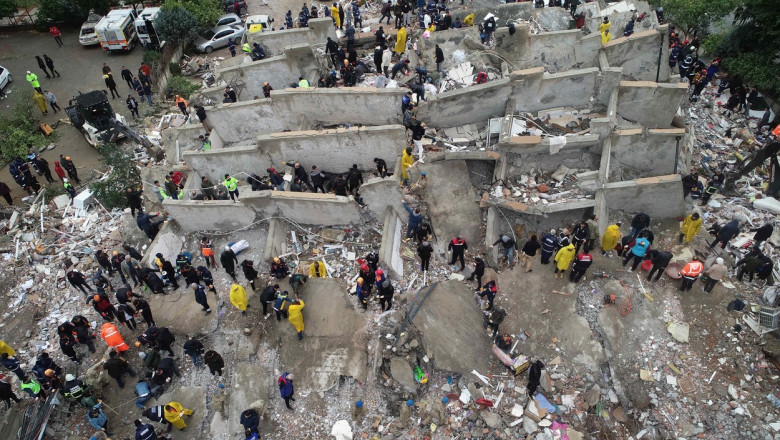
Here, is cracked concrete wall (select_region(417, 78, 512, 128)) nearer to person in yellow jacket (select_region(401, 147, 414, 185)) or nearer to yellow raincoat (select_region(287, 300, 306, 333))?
person in yellow jacket (select_region(401, 147, 414, 185))

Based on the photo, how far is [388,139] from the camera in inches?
578

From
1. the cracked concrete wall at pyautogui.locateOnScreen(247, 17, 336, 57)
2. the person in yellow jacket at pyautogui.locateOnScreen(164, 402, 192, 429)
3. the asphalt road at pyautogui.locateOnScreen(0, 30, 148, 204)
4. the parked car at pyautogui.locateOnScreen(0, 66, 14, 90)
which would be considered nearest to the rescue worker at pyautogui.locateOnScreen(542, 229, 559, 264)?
the person in yellow jacket at pyautogui.locateOnScreen(164, 402, 192, 429)

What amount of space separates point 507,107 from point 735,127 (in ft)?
27.6

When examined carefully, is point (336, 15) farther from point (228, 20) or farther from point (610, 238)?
point (610, 238)

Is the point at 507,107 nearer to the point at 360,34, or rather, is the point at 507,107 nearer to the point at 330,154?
the point at 330,154

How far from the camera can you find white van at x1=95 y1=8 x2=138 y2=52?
75.9 feet

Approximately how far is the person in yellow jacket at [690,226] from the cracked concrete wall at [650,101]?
4790 millimetres

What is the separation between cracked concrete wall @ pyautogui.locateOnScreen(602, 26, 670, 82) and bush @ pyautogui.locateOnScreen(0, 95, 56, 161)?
849 inches

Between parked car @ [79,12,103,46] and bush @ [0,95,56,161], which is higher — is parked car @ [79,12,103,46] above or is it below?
above

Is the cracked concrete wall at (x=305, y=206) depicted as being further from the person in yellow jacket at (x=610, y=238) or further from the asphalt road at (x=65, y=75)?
the asphalt road at (x=65, y=75)

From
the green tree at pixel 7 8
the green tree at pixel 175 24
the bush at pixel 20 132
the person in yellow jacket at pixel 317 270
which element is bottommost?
the person in yellow jacket at pixel 317 270

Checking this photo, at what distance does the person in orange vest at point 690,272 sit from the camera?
37.6ft

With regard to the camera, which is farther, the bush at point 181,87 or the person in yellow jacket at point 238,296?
the bush at point 181,87

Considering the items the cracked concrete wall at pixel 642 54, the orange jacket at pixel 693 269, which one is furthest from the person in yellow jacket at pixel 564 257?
the cracked concrete wall at pixel 642 54
